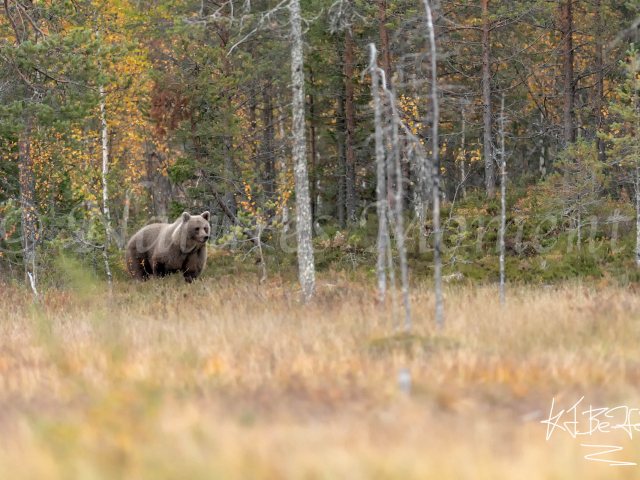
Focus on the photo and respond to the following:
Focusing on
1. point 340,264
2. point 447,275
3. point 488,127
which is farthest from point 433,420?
point 488,127

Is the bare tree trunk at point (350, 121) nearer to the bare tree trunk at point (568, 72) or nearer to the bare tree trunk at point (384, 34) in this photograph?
the bare tree trunk at point (384, 34)

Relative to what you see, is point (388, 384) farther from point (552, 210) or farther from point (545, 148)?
point (545, 148)

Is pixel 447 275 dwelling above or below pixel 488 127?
below

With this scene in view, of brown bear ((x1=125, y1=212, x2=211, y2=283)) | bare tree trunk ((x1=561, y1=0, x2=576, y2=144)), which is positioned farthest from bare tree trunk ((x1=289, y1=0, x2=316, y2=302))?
→ bare tree trunk ((x1=561, y1=0, x2=576, y2=144))

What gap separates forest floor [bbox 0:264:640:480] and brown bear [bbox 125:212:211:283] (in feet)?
21.2

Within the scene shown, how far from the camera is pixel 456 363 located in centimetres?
623

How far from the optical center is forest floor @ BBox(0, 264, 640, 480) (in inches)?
166

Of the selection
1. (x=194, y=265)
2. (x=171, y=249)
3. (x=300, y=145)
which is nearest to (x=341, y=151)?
(x=194, y=265)

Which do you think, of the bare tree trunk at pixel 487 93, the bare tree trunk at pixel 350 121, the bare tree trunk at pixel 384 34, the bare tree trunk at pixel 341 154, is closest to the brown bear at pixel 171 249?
the bare tree trunk at pixel 350 121

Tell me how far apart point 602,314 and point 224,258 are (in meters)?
12.6

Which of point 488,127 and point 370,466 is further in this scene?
point 488,127

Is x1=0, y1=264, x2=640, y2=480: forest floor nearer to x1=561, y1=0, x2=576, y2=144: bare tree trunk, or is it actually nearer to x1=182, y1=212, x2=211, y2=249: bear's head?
x1=182, y1=212, x2=211, y2=249: bear's head

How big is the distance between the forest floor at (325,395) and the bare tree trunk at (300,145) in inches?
70.1
